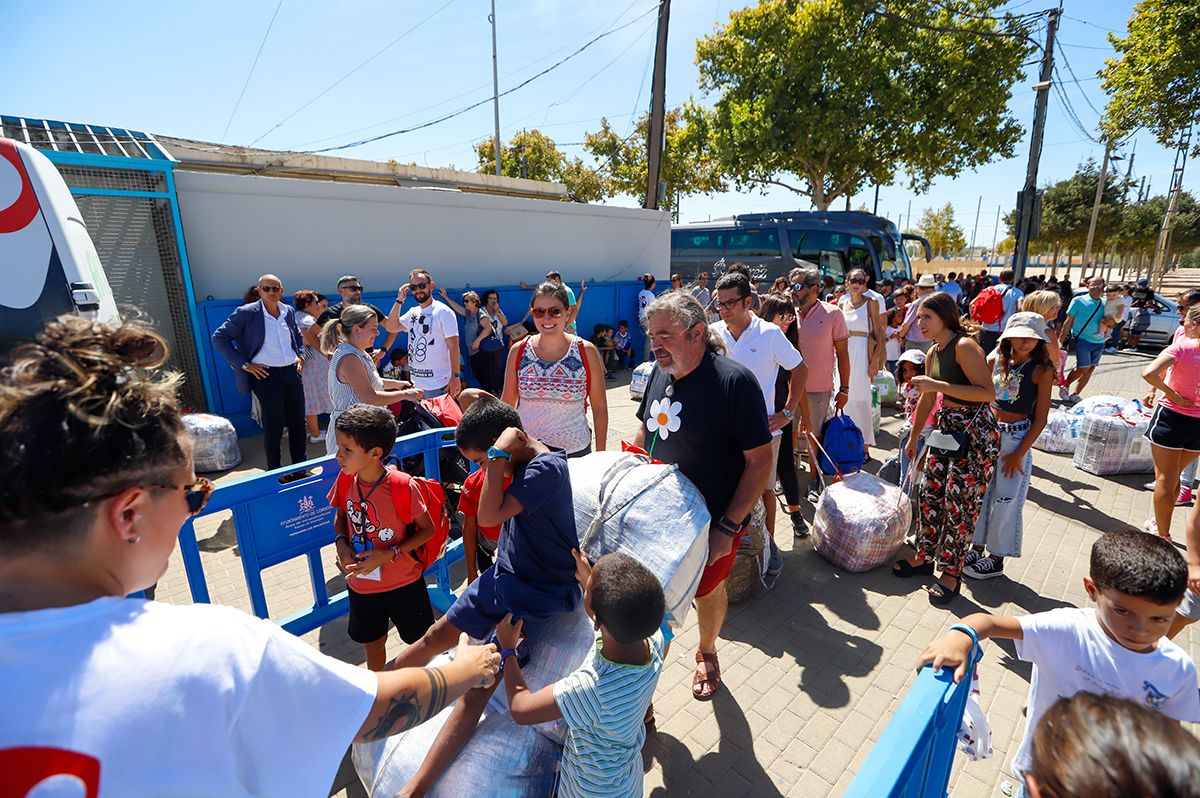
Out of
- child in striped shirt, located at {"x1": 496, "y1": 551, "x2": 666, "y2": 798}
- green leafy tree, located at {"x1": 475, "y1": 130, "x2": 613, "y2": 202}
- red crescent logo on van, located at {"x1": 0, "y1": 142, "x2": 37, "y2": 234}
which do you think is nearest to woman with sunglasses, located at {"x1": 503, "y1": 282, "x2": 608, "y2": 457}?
child in striped shirt, located at {"x1": 496, "y1": 551, "x2": 666, "y2": 798}

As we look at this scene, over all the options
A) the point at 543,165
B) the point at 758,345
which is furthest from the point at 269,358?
the point at 543,165

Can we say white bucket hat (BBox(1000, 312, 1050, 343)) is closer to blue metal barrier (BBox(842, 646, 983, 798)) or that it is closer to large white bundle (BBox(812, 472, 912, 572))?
large white bundle (BBox(812, 472, 912, 572))

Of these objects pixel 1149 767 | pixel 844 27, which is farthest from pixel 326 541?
pixel 844 27

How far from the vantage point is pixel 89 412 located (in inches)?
35.2

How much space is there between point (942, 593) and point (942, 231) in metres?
65.1

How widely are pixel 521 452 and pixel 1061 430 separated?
24.3ft

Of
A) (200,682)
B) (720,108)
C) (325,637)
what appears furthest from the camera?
(720,108)

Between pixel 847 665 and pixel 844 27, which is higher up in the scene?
pixel 844 27

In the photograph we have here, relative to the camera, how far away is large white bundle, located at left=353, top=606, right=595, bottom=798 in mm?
1912

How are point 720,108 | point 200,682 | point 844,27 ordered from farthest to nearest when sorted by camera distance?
point 720,108
point 844,27
point 200,682

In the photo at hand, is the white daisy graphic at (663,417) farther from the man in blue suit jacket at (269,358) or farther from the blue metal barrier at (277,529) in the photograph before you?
the man in blue suit jacket at (269,358)

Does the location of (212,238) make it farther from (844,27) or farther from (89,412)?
(844,27)

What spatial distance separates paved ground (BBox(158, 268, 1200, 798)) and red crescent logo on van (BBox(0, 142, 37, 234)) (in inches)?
98.5

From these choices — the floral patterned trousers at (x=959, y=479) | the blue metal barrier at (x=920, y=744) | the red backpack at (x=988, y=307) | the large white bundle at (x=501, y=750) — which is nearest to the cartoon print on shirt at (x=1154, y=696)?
the blue metal barrier at (x=920, y=744)
